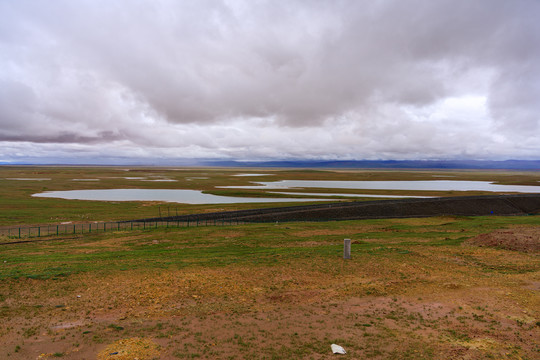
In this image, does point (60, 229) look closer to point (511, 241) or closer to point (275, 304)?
point (275, 304)

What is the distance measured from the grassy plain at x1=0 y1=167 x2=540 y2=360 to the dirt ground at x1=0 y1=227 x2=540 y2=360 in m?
0.06

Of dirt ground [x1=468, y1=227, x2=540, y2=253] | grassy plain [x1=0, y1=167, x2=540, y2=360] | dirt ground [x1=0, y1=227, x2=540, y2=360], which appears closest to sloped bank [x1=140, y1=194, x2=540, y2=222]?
grassy plain [x1=0, y1=167, x2=540, y2=360]

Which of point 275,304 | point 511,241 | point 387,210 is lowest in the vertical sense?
point 387,210

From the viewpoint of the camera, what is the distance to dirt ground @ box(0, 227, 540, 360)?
36.2 feet

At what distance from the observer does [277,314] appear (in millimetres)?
14016

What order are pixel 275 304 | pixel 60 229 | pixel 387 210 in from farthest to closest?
pixel 387 210 < pixel 60 229 < pixel 275 304

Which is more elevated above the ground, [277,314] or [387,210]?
[277,314]

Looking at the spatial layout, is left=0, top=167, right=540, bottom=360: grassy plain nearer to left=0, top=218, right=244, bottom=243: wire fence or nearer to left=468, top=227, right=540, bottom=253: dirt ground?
left=468, top=227, right=540, bottom=253: dirt ground

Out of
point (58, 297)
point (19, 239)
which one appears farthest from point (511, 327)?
point (19, 239)

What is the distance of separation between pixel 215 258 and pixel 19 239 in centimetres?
2990

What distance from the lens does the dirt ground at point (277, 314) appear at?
36.2ft

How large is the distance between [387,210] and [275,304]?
68.2 m

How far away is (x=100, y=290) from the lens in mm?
16953

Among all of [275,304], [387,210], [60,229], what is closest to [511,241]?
[275,304]
